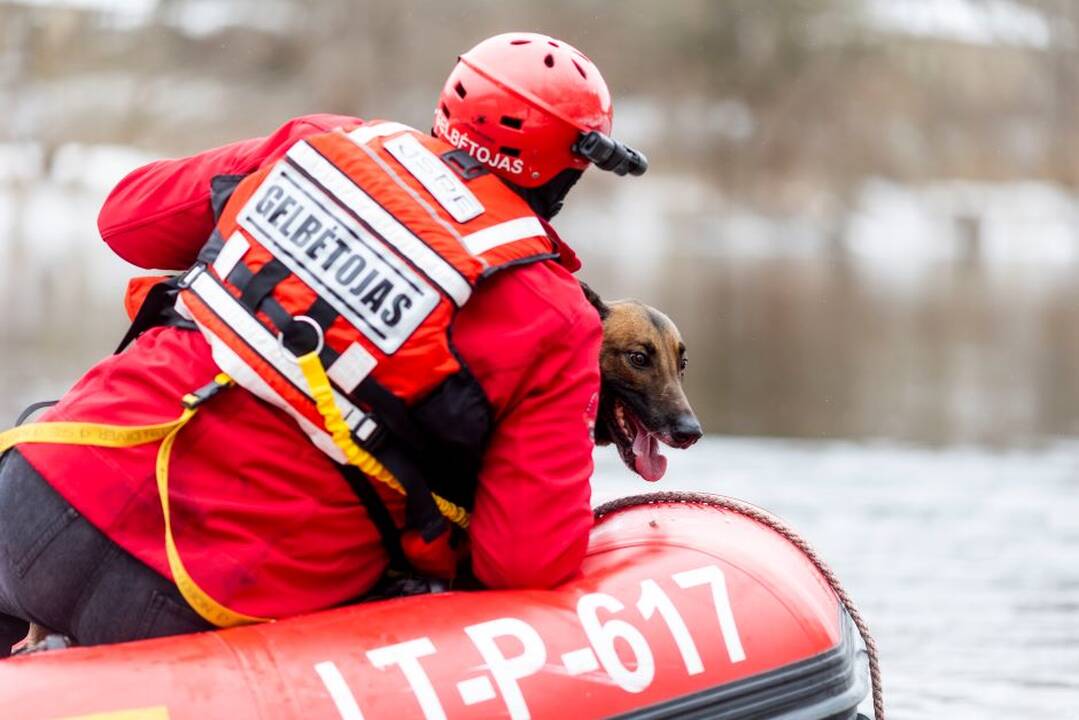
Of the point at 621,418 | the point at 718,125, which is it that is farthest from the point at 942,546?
the point at 718,125

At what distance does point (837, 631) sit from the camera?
3.83 metres

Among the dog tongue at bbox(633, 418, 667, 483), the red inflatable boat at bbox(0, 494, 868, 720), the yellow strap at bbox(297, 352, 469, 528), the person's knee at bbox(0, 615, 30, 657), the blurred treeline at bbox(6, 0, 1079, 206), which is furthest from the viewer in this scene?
the blurred treeline at bbox(6, 0, 1079, 206)

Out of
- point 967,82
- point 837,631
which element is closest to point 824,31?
point 967,82

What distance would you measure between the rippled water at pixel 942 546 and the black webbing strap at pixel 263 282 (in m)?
1.36

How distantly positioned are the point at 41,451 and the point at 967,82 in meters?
46.4

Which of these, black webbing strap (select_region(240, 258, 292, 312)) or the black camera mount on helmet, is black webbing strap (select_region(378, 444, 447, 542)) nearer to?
black webbing strap (select_region(240, 258, 292, 312))

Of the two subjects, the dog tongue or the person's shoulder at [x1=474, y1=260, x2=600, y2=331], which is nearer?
the person's shoulder at [x1=474, y1=260, x2=600, y2=331]

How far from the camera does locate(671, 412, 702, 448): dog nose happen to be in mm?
3943

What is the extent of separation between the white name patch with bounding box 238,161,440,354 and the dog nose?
1.00 meters

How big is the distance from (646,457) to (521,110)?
1.05 metres

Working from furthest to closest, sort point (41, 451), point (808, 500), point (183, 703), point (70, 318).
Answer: point (70, 318), point (808, 500), point (41, 451), point (183, 703)

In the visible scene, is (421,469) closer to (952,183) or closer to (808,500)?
(808,500)

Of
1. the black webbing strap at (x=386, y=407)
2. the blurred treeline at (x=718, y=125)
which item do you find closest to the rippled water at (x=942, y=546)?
the black webbing strap at (x=386, y=407)

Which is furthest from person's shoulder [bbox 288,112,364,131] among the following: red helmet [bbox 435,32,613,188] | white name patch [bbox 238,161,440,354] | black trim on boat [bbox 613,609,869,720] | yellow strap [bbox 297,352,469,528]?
black trim on boat [bbox 613,609,869,720]
